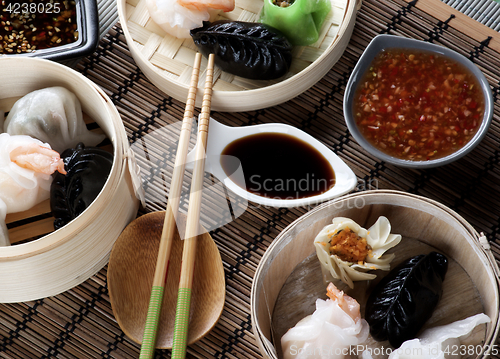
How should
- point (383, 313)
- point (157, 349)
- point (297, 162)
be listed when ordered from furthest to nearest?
point (297, 162) < point (157, 349) < point (383, 313)

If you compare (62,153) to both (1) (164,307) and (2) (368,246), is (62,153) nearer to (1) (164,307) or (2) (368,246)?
(1) (164,307)

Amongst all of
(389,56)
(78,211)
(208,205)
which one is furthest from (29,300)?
(389,56)

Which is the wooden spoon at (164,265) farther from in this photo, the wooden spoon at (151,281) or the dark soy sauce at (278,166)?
the dark soy sauce at (278,166)

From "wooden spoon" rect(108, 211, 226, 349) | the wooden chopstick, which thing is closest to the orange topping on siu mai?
"wooden spoon" rect(108, 211, 226, 349)

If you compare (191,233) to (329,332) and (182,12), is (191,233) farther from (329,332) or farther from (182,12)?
(182,12)

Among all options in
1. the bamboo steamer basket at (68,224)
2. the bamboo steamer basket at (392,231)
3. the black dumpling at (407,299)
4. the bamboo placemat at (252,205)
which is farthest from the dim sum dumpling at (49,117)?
the black dumpling at (407,299)

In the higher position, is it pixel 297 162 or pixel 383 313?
pixel 297 162
